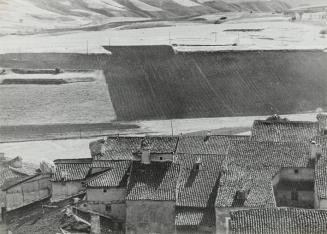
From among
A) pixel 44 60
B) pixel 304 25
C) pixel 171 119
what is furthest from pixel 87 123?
pixel 304 25

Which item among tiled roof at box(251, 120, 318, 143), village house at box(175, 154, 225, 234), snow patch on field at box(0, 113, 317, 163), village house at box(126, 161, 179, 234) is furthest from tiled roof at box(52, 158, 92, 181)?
tiled roof at box(251, 120, 318, 143)

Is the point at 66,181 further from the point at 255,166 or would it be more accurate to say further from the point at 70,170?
the point at 255,166

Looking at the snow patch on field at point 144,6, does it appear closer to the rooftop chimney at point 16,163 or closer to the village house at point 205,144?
the rooftop chimney at point 16,163

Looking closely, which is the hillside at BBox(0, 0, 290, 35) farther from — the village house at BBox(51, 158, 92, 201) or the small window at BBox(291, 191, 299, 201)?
the small window at BBox(291, 191, 299, 201)

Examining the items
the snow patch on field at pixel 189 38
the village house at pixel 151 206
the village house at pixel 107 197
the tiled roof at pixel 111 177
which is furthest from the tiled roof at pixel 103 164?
the snow patch on field at pixel 189 38

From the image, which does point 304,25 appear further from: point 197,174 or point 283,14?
point 197,174

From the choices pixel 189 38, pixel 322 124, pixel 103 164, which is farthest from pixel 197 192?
pixel 189 38
